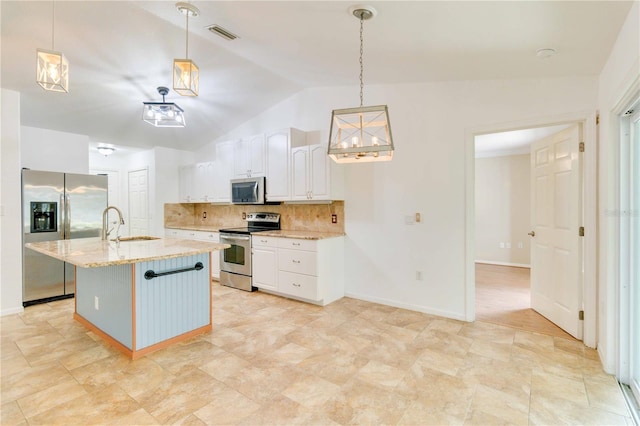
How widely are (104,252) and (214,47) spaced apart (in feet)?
7.62

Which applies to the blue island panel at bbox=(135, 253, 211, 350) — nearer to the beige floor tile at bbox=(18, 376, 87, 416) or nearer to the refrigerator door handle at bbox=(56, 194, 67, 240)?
the beige floor tile at bbox=(18, 376, 87, 416)

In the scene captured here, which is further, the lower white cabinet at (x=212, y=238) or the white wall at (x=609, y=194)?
the lower white cabinet at (x=212, y=238)

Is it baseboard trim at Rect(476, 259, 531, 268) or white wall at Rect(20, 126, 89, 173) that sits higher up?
white wall at Rect(20, 126, 89, 173)

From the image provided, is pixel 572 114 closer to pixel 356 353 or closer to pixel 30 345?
pixel 356 353

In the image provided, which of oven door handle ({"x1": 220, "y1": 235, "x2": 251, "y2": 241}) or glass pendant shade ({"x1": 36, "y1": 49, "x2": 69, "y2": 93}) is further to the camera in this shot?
oven door handle ({"x1": 220, "y1": 235, "x2": 251, "y2": 241})

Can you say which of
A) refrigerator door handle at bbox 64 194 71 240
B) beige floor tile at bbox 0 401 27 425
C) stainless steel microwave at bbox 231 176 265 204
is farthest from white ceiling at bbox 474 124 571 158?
refrigerator door handle at bbox 64 194 71 240

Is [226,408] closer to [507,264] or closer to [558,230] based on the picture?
[558,230]

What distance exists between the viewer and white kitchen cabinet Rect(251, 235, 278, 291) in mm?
4320

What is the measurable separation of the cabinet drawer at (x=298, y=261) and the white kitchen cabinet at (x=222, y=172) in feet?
5.88

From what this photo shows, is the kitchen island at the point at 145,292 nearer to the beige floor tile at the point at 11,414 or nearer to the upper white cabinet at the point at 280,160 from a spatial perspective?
the beige floor tile at the point at 11,414

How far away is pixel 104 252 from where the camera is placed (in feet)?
8.49

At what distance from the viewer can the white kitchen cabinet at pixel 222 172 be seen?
5324mm

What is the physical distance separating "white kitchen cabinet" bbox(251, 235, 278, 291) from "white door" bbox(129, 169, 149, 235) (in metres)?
3.21

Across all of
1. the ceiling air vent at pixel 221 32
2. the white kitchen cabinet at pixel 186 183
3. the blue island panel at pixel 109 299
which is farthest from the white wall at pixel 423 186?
the white kitchen cabinet at pixel 186 183
